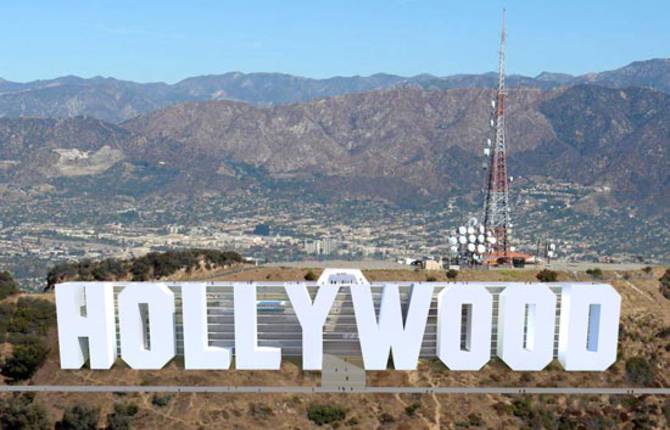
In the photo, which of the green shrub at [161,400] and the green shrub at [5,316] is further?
the green shrub at [5,316]

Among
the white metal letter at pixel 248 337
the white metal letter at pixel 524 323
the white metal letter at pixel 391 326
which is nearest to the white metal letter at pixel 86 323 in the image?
the white metal letter at pixel 248 337

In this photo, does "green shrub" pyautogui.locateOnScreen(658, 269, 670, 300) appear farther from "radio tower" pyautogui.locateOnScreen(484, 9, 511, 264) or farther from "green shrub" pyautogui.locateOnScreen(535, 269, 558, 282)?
"radio tower" pyautogui.locateOnScreen(484, 9, 511, 264)

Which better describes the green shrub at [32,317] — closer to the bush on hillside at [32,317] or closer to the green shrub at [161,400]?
the bush on hillside at [32,317]

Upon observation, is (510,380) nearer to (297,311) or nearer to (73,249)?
(297,311)

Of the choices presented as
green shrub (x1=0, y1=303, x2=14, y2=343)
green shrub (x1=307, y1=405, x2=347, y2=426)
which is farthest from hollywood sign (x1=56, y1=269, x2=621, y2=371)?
green shrub (x1=0, y1=303, x2=14, y2=343)

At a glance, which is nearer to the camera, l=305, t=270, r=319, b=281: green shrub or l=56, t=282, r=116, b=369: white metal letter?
l=56, t=282, r=116, b=369: white metal letter

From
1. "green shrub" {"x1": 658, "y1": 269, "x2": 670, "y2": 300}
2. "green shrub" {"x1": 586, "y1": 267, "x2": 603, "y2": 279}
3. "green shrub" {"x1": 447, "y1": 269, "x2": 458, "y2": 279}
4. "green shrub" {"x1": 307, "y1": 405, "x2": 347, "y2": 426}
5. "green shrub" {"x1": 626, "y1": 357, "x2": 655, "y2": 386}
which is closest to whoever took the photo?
"green shrub" {"x1": 307, "y1": 405, "x2": 347, "y2": 426}

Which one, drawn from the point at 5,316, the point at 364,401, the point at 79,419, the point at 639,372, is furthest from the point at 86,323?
the point at 639,372
